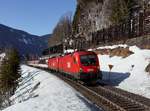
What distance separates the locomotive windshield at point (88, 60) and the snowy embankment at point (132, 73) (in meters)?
2.52

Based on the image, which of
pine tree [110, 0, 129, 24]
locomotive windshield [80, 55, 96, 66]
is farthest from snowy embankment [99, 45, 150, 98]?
pine tree [110, 0, 129, 24]

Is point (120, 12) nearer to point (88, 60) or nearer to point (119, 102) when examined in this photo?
point (88, 60)

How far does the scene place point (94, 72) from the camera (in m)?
27.6

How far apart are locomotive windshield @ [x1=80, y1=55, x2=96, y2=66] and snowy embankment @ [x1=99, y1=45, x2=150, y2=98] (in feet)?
8.27

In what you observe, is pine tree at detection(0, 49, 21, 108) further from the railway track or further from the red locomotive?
the railway track

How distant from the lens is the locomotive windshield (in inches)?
1102

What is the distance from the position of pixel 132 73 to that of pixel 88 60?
4640 millimetres

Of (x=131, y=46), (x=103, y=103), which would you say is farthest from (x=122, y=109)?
(x=131, y=46)

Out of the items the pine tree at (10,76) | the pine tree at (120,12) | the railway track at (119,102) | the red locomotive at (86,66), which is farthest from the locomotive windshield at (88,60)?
the pine tree at (120,12)

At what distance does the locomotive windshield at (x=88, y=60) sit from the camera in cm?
2798

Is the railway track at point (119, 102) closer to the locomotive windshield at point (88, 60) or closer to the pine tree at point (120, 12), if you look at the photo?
the locomotive windshield at point (88, 60)

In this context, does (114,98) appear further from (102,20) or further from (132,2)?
(102,20)

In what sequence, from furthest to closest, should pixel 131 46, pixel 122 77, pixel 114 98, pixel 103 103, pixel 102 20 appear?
pixel 102 20 → pixel 131 46 → pixel 122 77 → pixel 114 98 → pixel 103 103

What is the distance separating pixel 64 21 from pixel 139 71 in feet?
381
